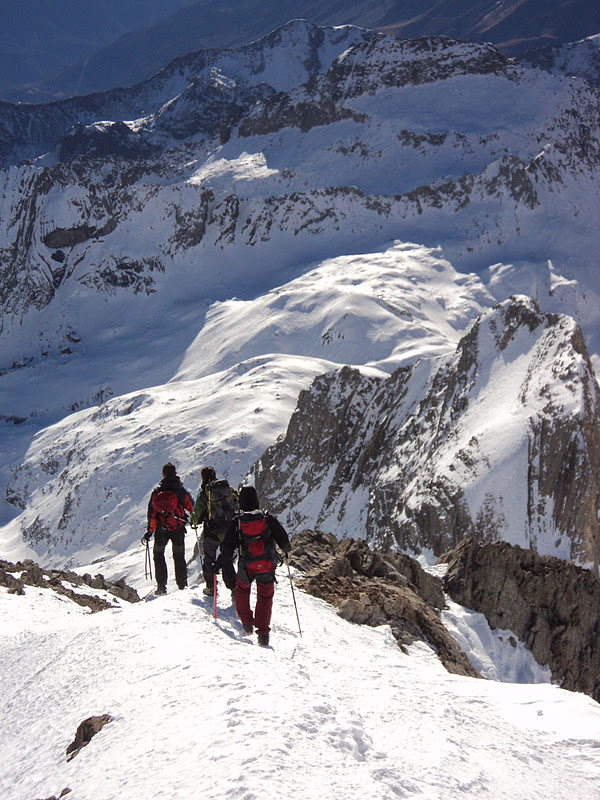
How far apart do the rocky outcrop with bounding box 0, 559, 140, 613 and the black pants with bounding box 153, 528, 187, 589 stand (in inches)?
165

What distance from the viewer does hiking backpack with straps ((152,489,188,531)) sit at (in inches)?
556

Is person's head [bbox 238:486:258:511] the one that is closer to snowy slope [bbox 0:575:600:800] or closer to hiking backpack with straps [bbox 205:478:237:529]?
hiking backpack with straps [bbox 205:478:237:529]

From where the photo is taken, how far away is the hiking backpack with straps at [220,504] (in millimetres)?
12562

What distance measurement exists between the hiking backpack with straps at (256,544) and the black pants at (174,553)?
3403 millimetres

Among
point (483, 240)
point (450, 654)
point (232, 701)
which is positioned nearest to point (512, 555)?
point (450, 654)

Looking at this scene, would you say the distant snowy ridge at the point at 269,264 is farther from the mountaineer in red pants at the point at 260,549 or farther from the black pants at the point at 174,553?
the mountaineer in red pants at the point at 260,549

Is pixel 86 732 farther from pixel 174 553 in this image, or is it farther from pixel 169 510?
pixel 174 553

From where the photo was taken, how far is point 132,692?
896 cm

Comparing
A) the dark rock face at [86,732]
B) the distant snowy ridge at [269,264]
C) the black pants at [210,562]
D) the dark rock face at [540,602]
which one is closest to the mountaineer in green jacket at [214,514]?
the black pants at [210,562]

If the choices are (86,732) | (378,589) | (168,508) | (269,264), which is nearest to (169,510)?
(168,508)

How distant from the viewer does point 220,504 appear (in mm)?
12555

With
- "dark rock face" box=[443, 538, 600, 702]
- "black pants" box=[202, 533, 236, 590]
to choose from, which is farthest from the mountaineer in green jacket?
"dark rock face" box=[443, 538, 600, 702]

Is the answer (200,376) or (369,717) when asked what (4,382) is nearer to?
(200,376)

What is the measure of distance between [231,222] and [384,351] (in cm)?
7681
